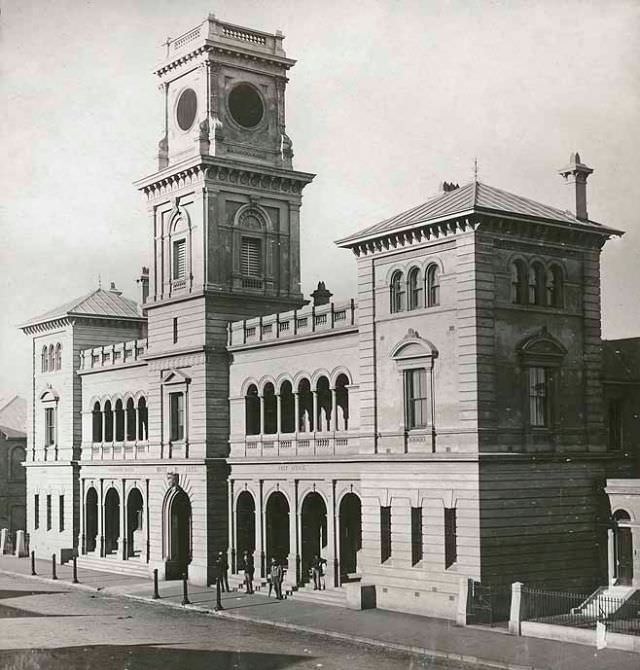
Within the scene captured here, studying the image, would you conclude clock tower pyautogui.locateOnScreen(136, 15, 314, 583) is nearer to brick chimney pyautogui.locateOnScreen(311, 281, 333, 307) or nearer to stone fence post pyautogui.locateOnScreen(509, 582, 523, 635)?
brick chimney pyautogui.locateOnScreen(311, 281, 333, 307)

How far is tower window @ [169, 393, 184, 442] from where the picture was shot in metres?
51.1

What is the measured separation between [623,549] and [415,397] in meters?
8.55

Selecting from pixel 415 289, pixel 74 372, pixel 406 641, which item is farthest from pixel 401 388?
pixel 74 372

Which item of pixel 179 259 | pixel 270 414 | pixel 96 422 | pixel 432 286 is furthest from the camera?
pixel 96 422

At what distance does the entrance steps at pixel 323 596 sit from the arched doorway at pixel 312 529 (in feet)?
3.68

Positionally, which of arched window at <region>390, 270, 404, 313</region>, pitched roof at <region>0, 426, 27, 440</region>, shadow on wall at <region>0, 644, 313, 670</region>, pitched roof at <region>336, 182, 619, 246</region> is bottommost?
shadow on wall at <region>0, 644, 313, 670</region>

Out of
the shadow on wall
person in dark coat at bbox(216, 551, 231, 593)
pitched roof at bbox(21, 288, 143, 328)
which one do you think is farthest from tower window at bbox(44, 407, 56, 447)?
→ the shadow on wall

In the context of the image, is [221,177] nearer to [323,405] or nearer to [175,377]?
[175,377]

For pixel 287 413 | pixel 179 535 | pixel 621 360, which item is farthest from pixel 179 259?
pixel 621 360

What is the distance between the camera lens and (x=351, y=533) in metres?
45.7

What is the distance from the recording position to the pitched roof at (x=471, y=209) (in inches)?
1462

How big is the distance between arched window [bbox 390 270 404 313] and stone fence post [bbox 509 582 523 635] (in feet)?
35.9

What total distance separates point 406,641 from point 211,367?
19240mm

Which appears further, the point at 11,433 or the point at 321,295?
the point at 11,433
